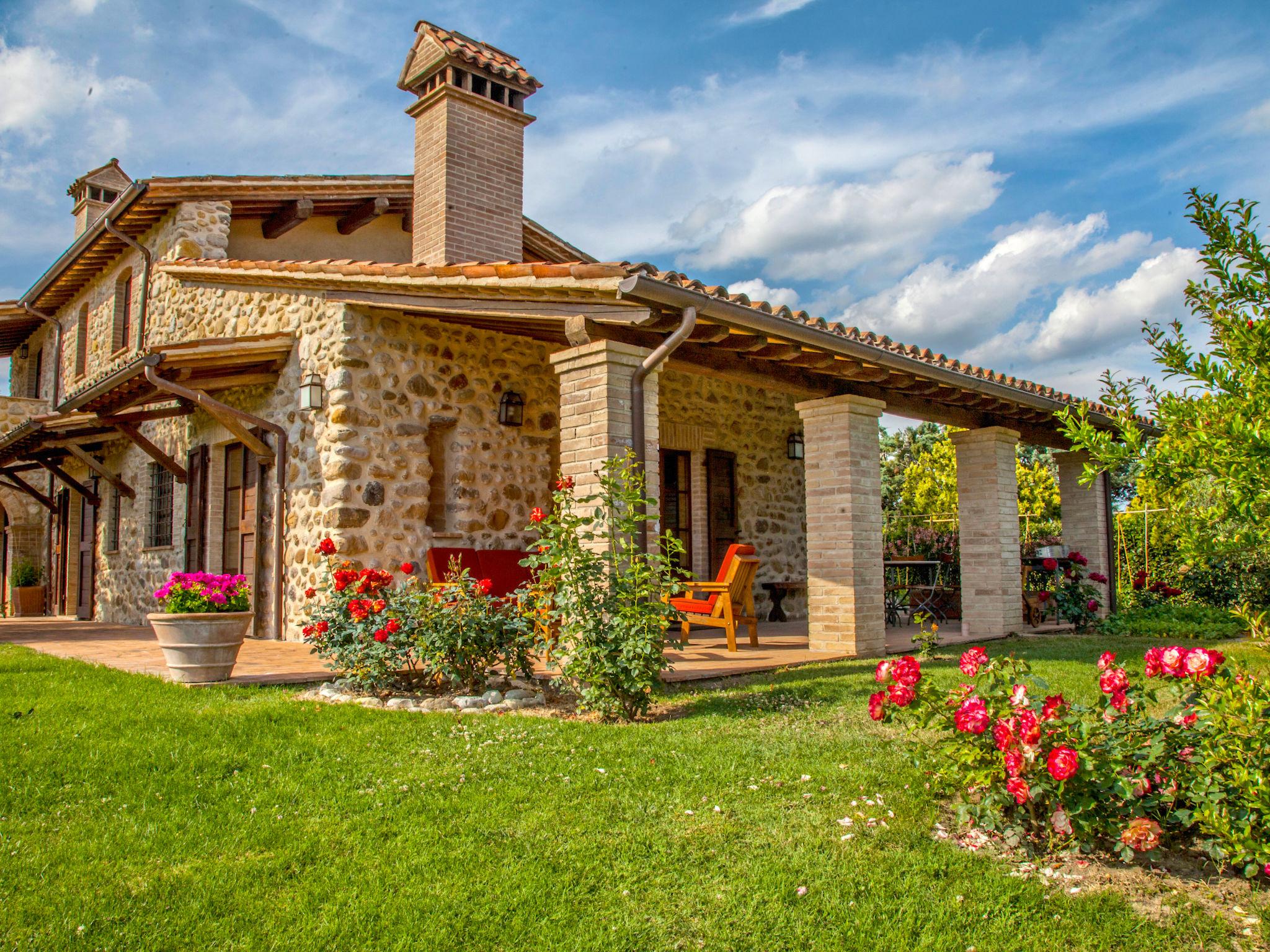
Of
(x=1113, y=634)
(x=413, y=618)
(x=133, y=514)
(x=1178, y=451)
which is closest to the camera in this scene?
(x=1178, y=451)

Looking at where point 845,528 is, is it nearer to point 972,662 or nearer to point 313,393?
point 972,662

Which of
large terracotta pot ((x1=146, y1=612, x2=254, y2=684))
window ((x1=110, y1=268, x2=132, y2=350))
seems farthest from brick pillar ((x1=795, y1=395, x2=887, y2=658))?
window ((x1=110, y1=268, x2=132, y2=350))

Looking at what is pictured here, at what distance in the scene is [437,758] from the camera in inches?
150

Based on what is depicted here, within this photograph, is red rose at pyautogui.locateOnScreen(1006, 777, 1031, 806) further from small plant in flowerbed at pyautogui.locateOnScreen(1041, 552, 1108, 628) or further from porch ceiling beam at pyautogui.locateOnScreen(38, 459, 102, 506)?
porch ceiling beam at pyautogui.locateOnScreen(38, 459, 102, 506)

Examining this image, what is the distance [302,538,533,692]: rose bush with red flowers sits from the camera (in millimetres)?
5047

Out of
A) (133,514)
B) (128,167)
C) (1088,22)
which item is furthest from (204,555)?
(128,167)

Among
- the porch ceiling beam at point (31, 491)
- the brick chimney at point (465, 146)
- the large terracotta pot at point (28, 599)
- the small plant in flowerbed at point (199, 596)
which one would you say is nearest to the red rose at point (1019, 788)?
the small plant in flowerbed at point (199, 596)

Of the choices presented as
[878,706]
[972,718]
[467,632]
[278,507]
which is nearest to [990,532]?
[467,632]

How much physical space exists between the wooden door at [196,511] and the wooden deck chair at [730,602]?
5.33 meters

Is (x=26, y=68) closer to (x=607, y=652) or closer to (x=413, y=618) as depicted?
(x=413, y=618)

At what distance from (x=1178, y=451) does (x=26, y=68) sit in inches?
333

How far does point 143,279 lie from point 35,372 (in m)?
7.72

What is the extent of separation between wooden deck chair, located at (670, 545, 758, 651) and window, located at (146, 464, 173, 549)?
6.95 metres

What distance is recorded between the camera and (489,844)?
2916 mm
